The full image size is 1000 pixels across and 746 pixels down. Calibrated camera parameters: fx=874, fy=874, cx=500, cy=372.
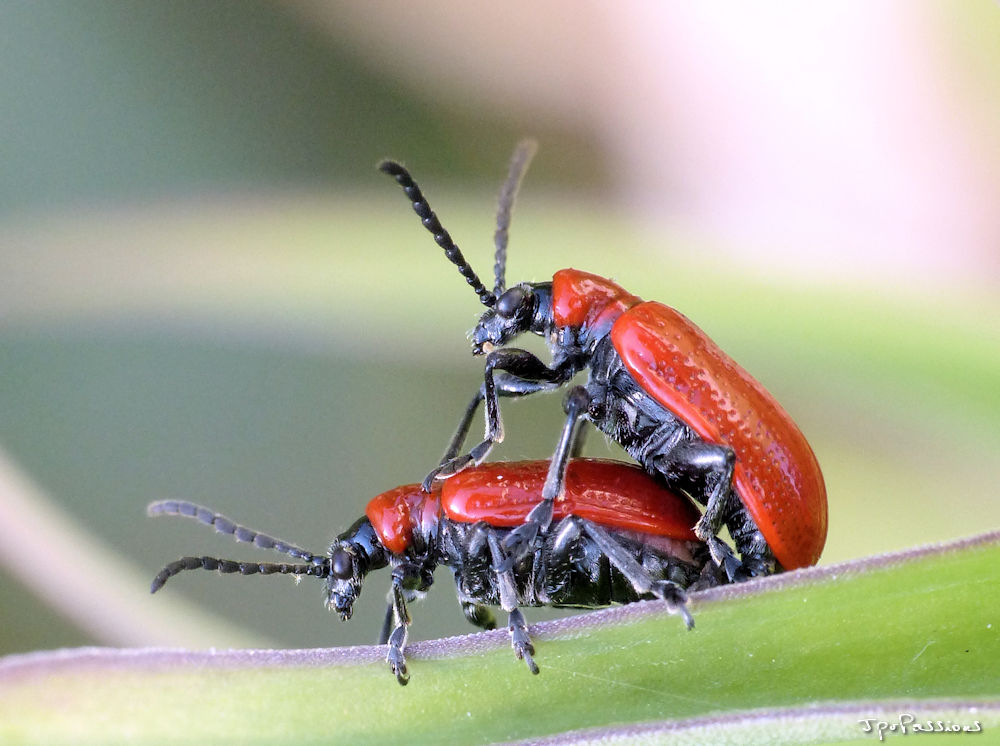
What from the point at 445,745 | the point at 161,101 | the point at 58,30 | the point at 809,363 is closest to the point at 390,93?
the point at 161,101

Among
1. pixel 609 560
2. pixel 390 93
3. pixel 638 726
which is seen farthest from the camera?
pixel 390 93

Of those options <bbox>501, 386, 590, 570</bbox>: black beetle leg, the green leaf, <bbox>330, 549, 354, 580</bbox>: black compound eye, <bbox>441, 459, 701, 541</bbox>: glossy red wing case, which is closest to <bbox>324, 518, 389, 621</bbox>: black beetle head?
<bbox>330, 549, 354, 580</bbox>: black compound eye

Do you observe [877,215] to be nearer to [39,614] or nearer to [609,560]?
[609,560]

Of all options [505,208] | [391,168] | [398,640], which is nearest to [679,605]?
[398,640]

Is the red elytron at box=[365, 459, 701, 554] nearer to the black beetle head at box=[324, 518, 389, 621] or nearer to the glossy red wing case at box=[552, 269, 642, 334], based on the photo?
the black beetle head at box=[324, 518, 389, 621]

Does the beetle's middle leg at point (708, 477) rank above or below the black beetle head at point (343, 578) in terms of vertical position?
above

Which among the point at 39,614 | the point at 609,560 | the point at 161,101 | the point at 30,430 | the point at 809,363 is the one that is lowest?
the point at 39,614

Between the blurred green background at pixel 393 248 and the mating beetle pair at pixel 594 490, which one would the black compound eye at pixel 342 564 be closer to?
the mating beetle pair at pixel 594 490
